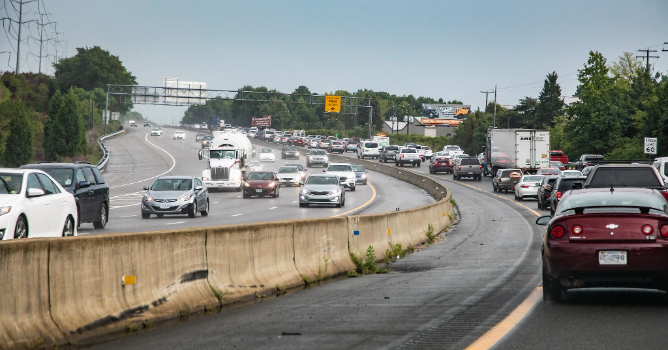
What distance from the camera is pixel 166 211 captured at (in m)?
28.3

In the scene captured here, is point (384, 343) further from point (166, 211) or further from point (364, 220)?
point (166, 211)

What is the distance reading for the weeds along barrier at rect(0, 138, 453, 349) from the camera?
703cm

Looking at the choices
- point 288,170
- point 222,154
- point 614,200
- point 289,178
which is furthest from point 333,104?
point 614,200

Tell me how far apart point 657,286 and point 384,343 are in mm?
3797

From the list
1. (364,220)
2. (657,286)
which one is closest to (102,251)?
(657,286)

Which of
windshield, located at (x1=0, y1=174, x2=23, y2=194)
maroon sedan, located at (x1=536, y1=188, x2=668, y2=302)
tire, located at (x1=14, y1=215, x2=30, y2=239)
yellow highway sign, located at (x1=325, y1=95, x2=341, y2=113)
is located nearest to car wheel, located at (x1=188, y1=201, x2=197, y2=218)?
windshield, located at (x1=0, y1=174, x2=23, y2=194)

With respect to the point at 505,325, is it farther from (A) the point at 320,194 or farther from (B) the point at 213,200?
(B) the point at 213,200

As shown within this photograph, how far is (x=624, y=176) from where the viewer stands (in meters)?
20.0

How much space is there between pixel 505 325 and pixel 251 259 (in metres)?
3.73

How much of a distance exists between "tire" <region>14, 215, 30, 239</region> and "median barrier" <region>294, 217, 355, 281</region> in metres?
4.27

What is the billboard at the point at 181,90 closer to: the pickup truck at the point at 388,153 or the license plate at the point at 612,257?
the pickup truck at the point at 388,153

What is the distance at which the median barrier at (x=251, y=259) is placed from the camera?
9.98 meters

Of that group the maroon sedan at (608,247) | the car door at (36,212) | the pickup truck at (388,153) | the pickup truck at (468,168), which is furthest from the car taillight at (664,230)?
the pickup truck at (388,153)

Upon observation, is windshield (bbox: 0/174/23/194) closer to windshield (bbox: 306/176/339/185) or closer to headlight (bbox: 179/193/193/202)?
headlight (bbox: 179/193/193/202)
